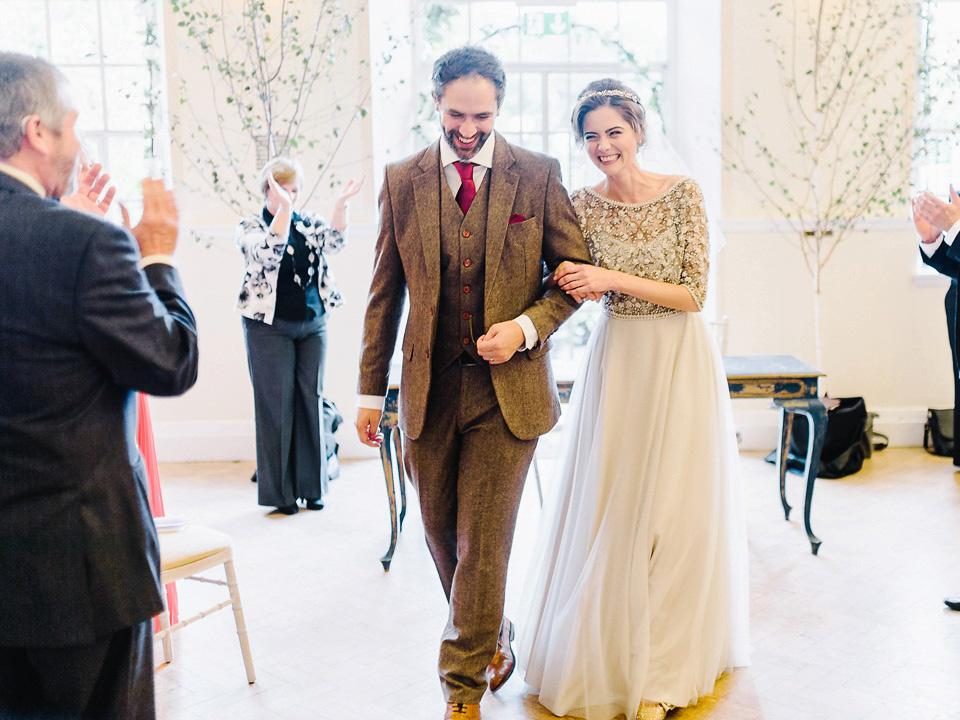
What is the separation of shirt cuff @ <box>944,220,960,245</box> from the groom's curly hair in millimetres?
1860

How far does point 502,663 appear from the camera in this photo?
3086mm

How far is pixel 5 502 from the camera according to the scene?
5.59 ft

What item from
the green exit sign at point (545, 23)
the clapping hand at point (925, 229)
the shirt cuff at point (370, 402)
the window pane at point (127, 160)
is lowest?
the shirt cuff at point (370, 402)

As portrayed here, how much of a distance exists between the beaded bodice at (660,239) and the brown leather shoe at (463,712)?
1275 mm

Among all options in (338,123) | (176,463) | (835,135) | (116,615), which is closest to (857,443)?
(835,135)

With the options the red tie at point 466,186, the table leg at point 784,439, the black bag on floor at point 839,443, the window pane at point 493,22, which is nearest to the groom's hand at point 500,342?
the red tie at point 466,186

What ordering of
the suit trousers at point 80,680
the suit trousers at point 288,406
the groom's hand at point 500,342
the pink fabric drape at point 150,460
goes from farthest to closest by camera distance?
the suit trousers at point 288,406
the pink fabric drape at point 150,460
the groom's hand at point 500,342
the suit trousers at point 80,680

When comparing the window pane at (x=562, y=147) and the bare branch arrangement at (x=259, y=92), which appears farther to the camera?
the window pane at (x=562, y=147)

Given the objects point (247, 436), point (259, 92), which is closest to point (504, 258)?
point (259, 92)

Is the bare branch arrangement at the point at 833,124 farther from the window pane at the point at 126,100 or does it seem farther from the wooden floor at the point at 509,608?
the window pane at the point at 126,100

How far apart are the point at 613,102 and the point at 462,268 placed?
2.21 ft

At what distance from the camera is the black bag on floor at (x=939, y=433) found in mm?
6082

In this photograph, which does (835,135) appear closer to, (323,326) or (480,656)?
(323,326)

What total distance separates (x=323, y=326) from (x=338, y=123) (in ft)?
5.15
